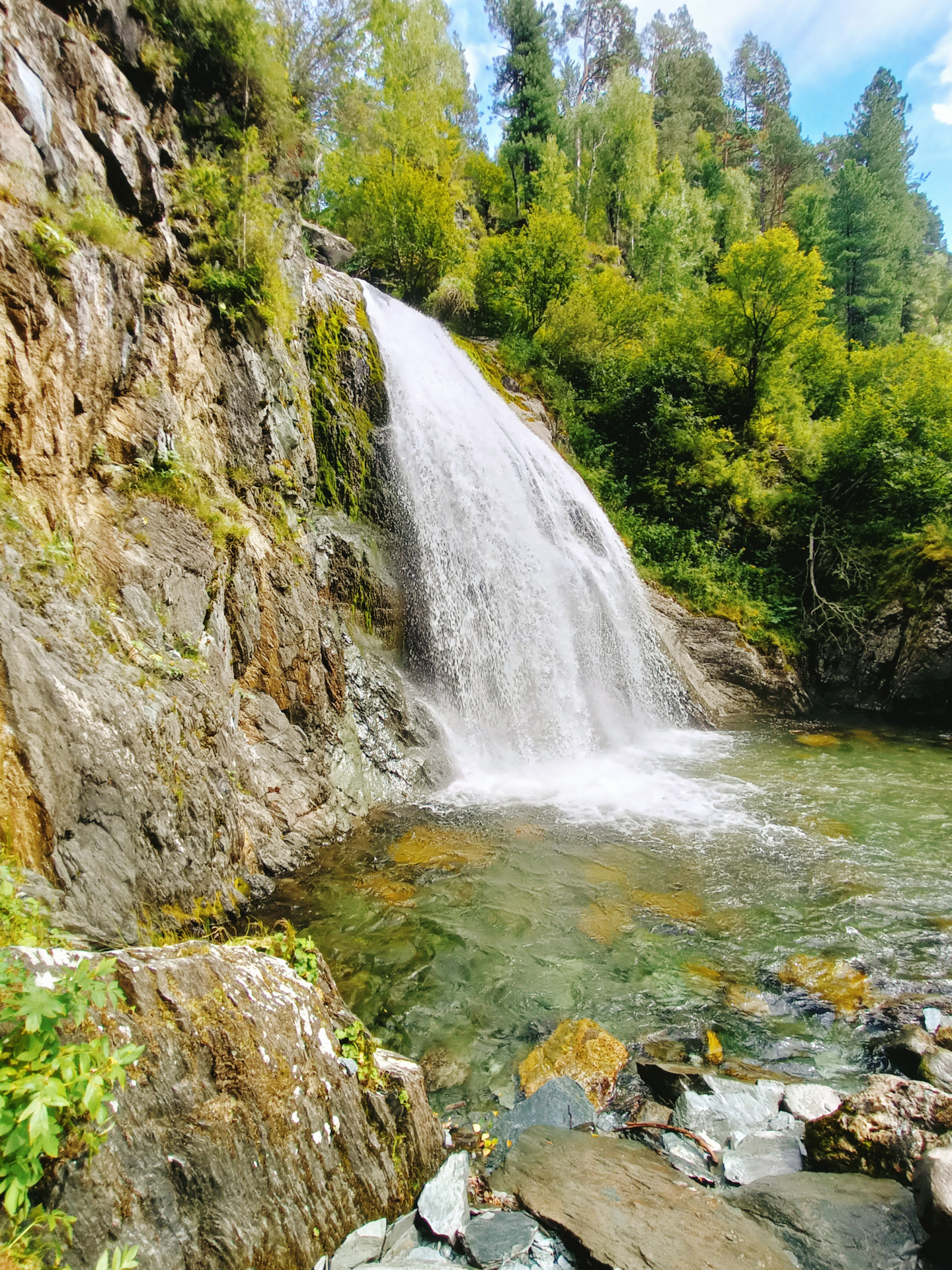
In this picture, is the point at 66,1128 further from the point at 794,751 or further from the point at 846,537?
the point at 846,537

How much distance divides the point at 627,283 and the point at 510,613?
1650 centimetres

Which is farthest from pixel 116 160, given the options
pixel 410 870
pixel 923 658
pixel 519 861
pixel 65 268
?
pixel 923 658

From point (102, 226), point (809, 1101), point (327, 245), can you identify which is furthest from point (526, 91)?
point (809, 1101)

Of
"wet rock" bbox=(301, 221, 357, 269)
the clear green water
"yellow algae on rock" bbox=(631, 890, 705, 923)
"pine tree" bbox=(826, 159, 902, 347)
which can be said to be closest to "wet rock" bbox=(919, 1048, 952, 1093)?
the clear green water

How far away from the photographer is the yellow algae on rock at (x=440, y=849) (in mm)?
6531

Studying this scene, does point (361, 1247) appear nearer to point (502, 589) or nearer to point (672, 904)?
point (672, 904)

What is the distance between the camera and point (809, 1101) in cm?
341

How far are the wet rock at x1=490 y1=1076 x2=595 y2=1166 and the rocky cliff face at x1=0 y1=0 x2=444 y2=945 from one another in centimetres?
250

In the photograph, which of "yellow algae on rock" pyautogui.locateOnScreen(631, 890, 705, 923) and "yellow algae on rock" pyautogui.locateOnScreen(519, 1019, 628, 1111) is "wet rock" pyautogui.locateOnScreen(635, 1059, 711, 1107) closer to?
"yellow algae on rock" pyautogui.locateOnScreen(519, 1019, 628, 1111)

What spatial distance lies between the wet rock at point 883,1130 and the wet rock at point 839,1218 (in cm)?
9

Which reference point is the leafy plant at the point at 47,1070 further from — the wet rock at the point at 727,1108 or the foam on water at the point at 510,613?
the foam on water at the point at 510,613

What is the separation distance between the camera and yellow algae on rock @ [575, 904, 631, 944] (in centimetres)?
535

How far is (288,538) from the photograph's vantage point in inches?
318

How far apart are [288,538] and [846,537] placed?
1316cm
